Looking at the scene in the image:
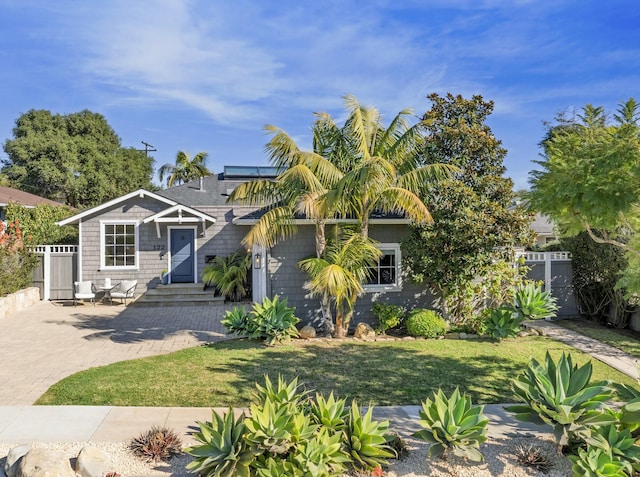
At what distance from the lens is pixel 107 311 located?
13.9 m

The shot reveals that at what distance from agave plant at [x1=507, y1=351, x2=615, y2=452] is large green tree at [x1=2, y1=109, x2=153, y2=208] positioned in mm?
35698

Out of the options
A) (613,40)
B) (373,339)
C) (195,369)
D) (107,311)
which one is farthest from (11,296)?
(613,40)

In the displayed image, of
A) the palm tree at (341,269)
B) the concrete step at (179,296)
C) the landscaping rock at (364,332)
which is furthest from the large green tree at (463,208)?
the concrete step at (179,296)

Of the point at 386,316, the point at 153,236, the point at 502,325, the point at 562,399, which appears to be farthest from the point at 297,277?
the point at 153,236

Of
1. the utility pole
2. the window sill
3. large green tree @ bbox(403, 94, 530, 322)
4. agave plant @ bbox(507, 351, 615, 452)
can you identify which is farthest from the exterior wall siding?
the utility pole

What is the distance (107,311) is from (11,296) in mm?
2758

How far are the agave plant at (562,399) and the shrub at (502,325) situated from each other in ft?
17.7

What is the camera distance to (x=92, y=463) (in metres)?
4.25

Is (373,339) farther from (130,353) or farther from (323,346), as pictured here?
(130,353)

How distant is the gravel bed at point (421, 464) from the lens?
4.31m

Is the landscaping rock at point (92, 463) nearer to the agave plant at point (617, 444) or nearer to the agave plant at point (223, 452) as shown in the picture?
the agave plant at point (223, 452)

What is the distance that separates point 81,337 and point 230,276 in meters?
5.91

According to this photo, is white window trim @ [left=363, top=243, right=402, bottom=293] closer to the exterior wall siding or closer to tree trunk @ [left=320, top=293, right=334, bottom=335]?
tree trunk @ [left=320, top=293, right=334, bottom=335]

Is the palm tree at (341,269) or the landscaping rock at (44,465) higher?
the palm tree at (341,269)
